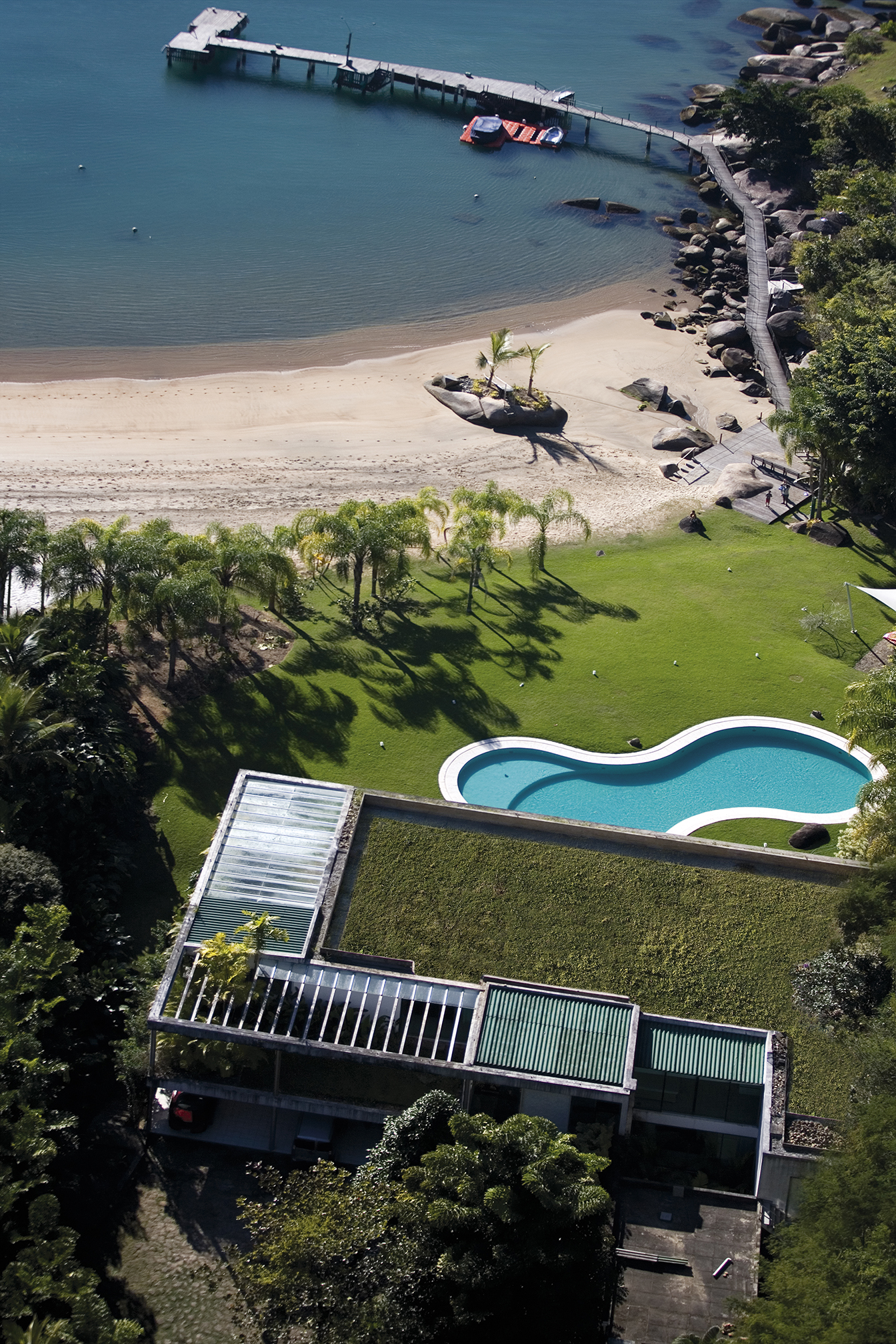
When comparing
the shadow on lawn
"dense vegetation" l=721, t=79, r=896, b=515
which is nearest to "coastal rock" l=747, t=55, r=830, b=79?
"dense vegetation" l=721, t=79, r=896, b=515

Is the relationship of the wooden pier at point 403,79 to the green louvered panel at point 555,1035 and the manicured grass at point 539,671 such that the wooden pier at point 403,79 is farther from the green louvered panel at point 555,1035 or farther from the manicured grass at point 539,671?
the green louvered panel at point 555,1035

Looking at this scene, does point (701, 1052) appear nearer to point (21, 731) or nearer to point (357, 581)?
point (21, 731)

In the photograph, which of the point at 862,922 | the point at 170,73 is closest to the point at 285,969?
the point at 862,922

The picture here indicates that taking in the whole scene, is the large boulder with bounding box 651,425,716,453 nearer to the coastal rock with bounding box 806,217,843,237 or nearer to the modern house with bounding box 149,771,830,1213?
the coastal rock with bounding box 806,217,843,237

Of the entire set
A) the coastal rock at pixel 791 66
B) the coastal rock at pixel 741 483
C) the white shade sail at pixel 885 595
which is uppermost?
the coastal rock at pixel 791 66

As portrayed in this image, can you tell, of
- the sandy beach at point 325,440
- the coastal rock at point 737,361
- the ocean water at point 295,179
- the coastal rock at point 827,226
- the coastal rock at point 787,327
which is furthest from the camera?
the coastal rock at point 827,226

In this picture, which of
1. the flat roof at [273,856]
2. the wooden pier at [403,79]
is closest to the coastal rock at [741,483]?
the flat roof at [273,856]
